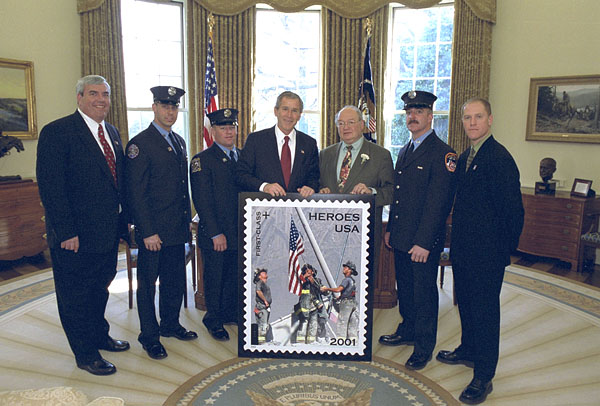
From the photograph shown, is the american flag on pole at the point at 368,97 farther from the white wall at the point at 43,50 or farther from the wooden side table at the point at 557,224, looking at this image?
the white wall at the point at 43,50

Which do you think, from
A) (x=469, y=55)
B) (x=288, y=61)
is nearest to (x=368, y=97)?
(x=469, y=55)

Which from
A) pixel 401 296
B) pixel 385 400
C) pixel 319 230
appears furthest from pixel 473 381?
pixel 319 230

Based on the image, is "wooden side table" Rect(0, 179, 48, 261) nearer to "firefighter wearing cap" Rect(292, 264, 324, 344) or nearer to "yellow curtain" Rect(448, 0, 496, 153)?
"firefighter wearing cap" Rect(292, 264, 324, 344)

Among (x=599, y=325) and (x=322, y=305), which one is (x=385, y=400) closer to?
(x=322, y=305)

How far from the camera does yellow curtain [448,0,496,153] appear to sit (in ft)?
20.3

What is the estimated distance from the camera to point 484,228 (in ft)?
8.28

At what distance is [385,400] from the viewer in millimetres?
2621

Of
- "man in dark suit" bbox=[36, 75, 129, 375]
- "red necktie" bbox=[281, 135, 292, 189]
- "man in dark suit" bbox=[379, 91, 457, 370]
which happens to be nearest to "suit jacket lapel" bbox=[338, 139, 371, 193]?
"man in dark suit" bbox=[379, 91, 457, 370]

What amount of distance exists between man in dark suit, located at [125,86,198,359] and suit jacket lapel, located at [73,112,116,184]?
0.59ft

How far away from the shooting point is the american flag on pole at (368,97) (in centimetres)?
592

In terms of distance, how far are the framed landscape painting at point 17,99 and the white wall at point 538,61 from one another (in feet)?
19.0

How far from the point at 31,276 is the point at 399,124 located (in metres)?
5.18

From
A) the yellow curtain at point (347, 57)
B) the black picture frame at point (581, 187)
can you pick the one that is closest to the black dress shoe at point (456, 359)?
the black picture frame at point (581, 187)

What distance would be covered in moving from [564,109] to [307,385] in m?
4.82
